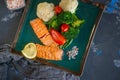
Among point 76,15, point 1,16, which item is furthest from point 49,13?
point 1,16

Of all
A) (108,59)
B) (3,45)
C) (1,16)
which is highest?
(1,16)

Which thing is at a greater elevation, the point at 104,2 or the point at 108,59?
the point at 104,2

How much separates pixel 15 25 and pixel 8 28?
37 millimetres

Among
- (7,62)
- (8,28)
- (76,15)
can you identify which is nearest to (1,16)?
(8,28)

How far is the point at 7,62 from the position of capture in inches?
50.5

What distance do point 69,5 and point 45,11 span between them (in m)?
0.12

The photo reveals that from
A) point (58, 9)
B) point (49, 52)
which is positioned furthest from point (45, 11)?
point (49, 52)

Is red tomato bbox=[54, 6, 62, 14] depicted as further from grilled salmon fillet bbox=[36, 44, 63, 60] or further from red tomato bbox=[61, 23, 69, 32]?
grilled salmon fillet bbox=[36, 44, 63, 60]

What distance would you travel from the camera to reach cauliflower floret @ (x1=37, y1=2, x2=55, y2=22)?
1252 mm

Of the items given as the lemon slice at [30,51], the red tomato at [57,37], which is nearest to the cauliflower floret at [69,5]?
the red tomato at [57,37]

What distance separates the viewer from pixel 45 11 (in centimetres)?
125

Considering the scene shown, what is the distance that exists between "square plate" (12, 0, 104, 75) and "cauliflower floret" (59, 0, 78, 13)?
0.12 ft

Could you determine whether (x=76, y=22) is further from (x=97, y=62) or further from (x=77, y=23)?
(x=97, y=62)

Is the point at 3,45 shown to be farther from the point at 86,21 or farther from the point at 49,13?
the point at 86,21
